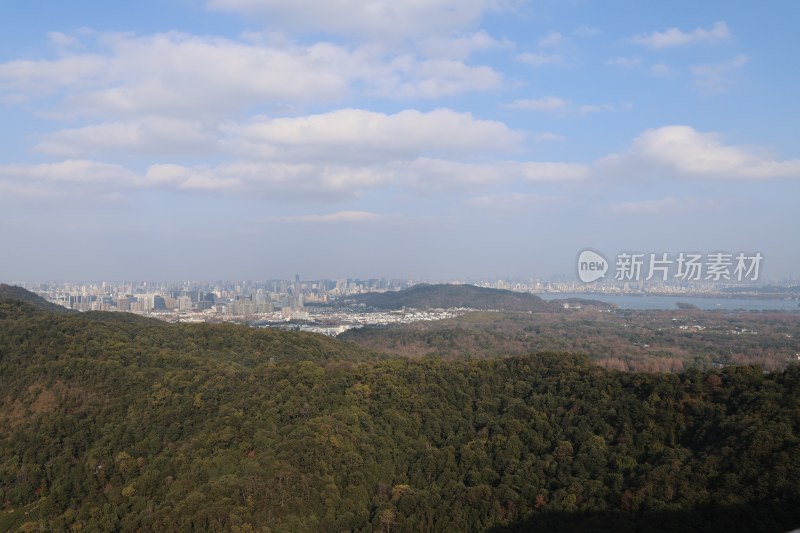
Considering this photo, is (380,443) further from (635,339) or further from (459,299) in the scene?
(459,299)

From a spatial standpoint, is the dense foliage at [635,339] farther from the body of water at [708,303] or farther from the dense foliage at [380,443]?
the dense foliage at [380,443]

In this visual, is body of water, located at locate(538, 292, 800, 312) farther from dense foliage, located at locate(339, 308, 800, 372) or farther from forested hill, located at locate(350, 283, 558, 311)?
forested hill, located at locate(350, 283, 558, 311)

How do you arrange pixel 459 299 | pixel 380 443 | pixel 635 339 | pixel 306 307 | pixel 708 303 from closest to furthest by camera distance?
pixel 380 443 → pixel 635 339 → pixel 708 303 → pixel 459 299 → pixel 306 307

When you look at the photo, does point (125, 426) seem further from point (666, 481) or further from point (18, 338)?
point (666, 481)

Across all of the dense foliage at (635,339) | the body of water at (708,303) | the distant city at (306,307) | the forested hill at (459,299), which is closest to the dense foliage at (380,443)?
the dense foliage at (635,339)

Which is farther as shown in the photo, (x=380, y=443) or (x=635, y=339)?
(x=635, y=339)

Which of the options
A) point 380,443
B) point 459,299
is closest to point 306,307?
point 459,299

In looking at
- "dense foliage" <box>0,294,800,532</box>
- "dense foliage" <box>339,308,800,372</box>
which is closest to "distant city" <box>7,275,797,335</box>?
"dense foliage" <box>339,308,800,372</box>
